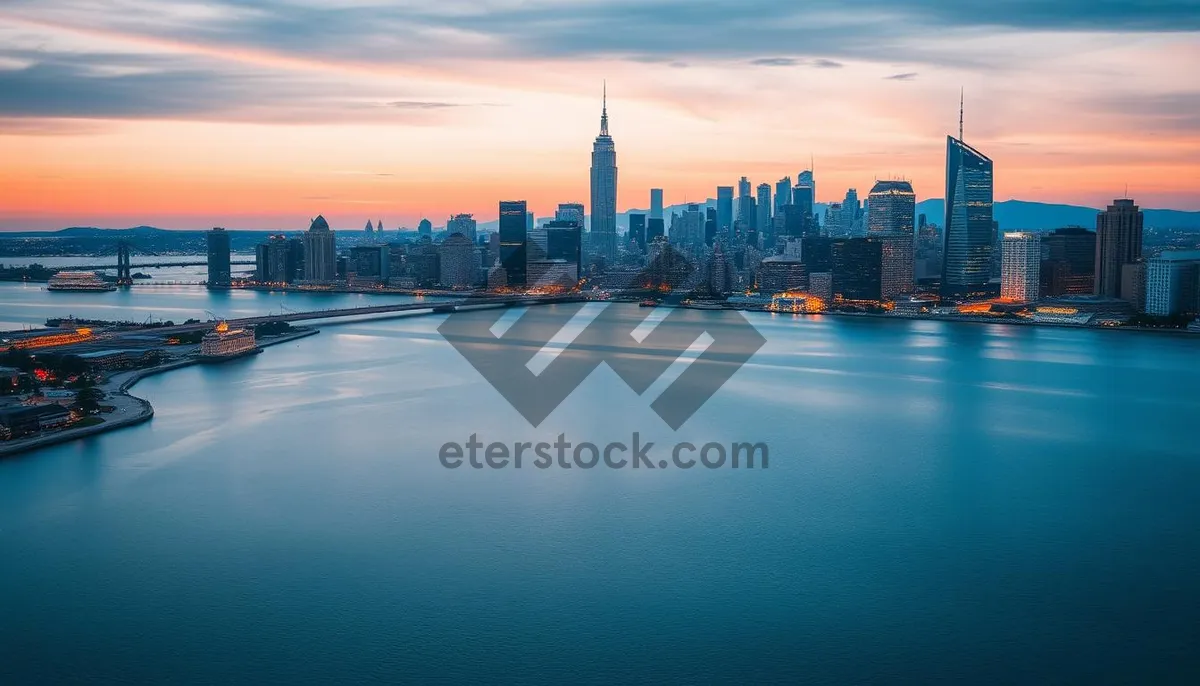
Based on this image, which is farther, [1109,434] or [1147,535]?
[1109,434]

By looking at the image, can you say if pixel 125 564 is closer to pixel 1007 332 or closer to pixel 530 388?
pixel 530 388

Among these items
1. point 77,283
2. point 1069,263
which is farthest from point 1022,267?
point 77,283

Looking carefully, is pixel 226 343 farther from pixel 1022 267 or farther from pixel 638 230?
pixel 638 230

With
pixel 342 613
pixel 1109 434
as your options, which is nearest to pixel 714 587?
pixel 342 613

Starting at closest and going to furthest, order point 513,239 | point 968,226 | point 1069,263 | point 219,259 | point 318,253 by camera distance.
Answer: point 1069,263 → point 968,226 → point 219,259 → point 318,253 → point 513,239

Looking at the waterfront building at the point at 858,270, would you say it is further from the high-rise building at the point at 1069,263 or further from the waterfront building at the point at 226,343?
the waterfront building at the point at 226,343

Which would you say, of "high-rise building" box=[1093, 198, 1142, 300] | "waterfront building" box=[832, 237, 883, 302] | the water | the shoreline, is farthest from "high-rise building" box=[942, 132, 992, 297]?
the shoreline

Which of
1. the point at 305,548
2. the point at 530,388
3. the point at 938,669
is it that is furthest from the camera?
the point at 530,388
